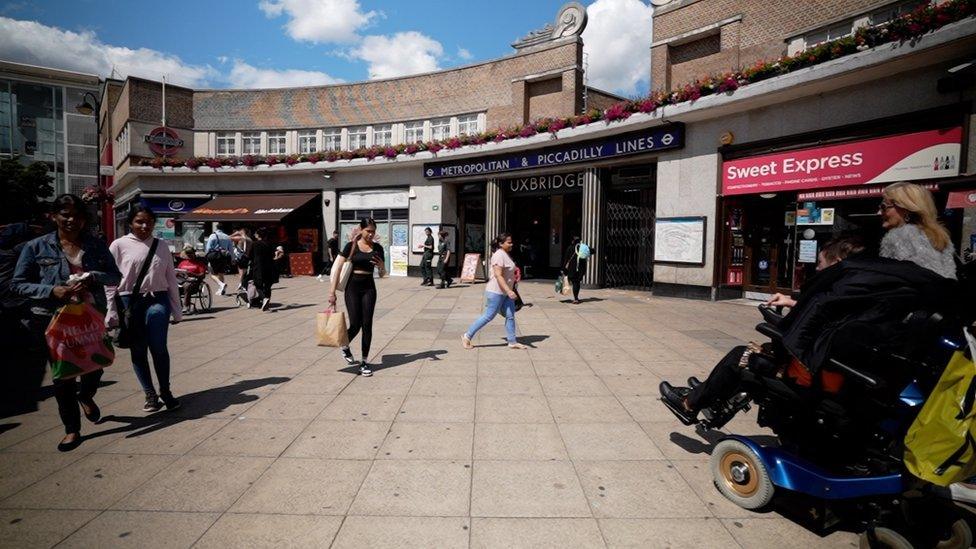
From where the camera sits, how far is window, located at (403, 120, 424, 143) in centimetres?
2139

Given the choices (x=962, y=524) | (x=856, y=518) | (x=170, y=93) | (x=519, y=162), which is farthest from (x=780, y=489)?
(x=170, y=93)

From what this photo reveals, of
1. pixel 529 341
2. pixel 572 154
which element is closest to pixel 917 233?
pixel 529 341

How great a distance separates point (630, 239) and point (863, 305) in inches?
488

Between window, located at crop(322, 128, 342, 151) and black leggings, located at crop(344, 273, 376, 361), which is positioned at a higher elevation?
window, located at crop(322, 128, 342, 151)

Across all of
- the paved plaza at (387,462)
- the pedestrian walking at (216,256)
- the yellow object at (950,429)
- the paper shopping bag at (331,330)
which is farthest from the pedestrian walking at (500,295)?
the pedestrian walking at (216,256)

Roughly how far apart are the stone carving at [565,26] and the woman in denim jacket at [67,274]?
1813 centimetres

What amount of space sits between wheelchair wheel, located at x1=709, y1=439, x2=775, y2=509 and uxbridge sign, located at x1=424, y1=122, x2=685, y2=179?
1128 cm

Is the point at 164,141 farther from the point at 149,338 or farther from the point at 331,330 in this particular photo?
the point at 331,330

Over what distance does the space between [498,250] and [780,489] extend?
15.6 ft

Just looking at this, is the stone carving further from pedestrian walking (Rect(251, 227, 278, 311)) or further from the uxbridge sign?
pedestrian walking (Rect(251, 227, 278, 311))

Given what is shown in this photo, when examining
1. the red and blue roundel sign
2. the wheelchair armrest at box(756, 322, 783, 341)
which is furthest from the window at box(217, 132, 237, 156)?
the wheelchair armrest at box(756, 322, 783, 341)

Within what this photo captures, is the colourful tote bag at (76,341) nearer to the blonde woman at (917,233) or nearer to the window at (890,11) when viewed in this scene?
the blonde woman at (917,233)

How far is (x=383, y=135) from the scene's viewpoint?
73.0ft

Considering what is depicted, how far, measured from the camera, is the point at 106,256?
3.90 metres
